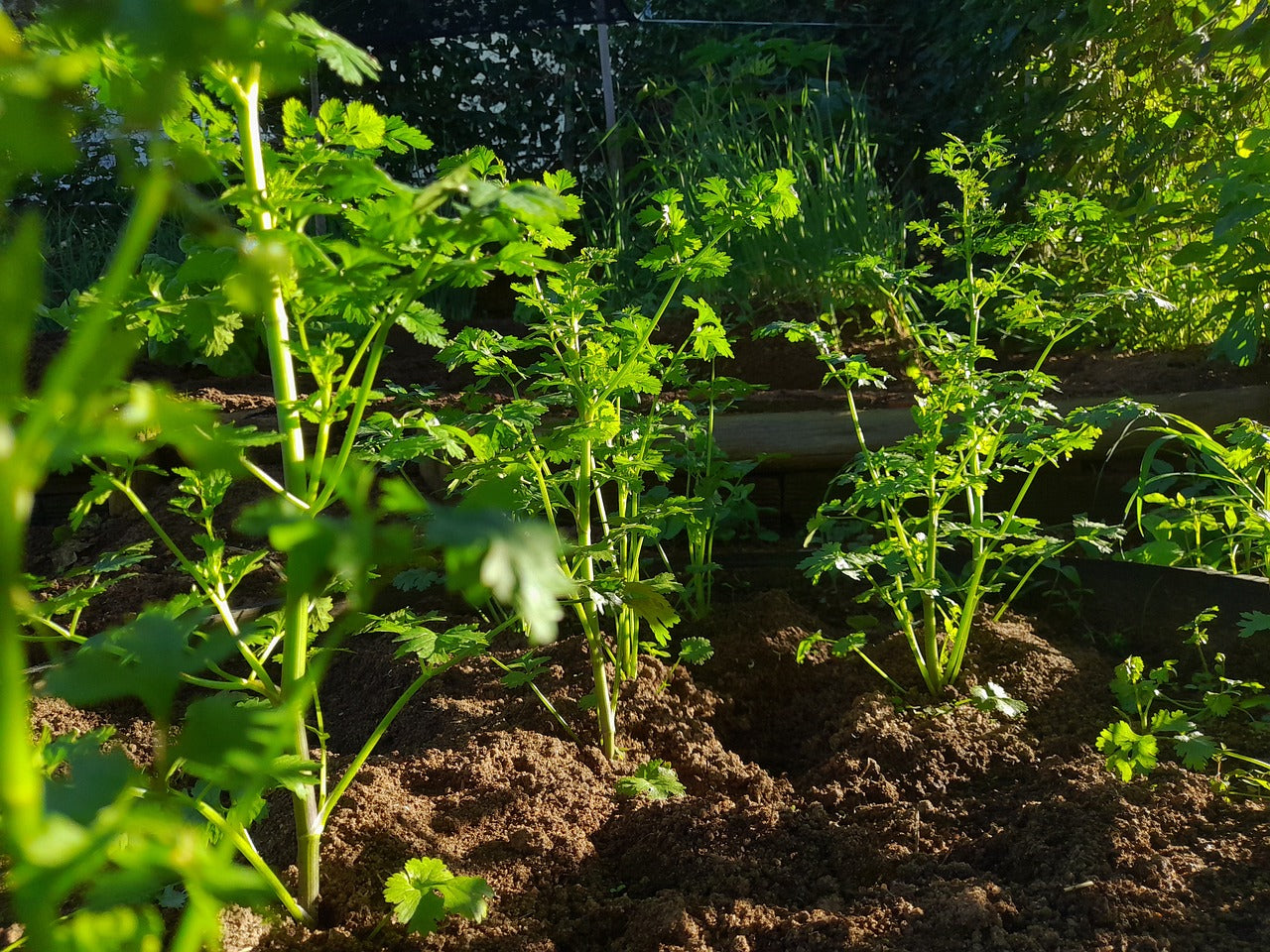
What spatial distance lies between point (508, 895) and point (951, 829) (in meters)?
0.76

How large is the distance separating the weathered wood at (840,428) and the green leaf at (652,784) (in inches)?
52.3

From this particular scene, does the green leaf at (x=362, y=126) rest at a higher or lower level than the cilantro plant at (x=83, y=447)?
higher

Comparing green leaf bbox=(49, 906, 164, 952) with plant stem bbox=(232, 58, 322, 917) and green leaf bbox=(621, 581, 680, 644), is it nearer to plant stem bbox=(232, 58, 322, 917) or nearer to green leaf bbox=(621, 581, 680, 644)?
plant stem bbox=(232, 58, 322, 917)

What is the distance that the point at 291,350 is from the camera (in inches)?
48.6

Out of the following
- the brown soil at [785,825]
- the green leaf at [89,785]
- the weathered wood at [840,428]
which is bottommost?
the brown soil at [785,825]

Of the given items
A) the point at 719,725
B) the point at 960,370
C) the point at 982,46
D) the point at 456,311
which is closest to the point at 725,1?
the point at 982,46

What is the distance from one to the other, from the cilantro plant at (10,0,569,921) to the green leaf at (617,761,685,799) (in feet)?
1.63

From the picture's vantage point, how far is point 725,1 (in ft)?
20.5

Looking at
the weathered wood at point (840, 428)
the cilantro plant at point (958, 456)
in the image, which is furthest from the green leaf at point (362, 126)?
the weathered wood at point (840, 428)

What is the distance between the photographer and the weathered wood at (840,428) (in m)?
3.04

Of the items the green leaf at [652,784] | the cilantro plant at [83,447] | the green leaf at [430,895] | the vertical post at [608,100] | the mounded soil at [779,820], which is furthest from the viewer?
the vertical post at [608,100]

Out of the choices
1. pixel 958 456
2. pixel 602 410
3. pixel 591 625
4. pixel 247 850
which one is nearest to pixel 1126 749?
pixel 958 456

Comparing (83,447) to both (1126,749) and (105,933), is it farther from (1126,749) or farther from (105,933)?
(1126,749)

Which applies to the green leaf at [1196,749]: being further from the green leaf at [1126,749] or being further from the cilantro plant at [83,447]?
the cilantro plant at [83,447]
